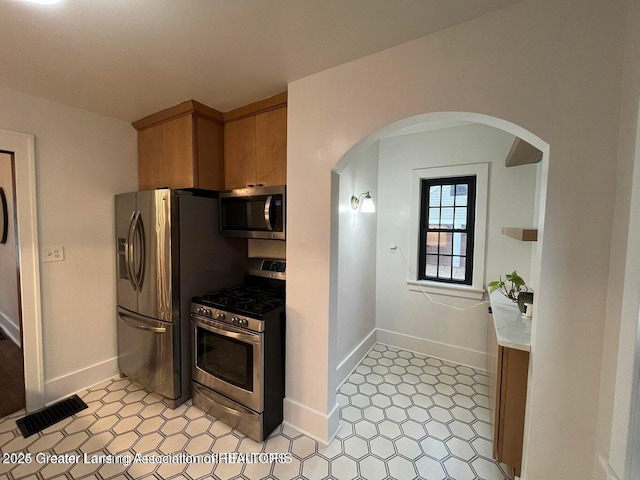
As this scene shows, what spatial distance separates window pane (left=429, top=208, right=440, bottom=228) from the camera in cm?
306

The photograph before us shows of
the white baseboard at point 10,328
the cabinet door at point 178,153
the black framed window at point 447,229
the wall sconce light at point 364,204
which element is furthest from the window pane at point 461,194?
the white baseboard at point 10,328

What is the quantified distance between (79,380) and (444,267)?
3.81 m

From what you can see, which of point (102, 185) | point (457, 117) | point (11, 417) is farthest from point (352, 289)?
point (11, 417)

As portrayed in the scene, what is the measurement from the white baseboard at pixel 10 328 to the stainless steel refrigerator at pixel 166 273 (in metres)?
1.67

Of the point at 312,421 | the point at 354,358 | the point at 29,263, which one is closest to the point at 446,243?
the point at 354,358

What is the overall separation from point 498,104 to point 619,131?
45 centimetres

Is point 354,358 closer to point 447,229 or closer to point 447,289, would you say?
point 447,289

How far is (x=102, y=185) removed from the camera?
8.09ft

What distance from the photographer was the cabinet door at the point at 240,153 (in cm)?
221

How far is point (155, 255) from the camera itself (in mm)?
2078

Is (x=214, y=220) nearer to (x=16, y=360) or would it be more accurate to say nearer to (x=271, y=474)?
(x=271, y=474)

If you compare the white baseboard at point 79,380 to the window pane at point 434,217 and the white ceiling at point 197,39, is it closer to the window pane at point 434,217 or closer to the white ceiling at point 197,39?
the white ceiling at point 197,39

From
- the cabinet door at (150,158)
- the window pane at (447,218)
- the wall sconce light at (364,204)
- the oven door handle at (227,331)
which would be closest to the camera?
the oven door handle at (227,331)

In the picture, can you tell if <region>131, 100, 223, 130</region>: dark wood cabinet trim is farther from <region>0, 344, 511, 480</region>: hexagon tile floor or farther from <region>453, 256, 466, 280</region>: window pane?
<region>453, 256, 466, 280</region>: window pane
